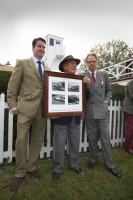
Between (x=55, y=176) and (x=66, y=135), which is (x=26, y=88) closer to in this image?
(x=66, y=135)

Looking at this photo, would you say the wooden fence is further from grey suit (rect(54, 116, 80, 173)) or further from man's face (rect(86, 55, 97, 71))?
man's face (rect(86, 55, 97, 71))

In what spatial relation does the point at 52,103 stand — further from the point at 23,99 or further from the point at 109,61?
the point at 109,61

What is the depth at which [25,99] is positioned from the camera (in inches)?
121

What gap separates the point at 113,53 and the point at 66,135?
29240mm

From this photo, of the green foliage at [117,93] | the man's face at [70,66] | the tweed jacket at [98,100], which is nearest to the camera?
the man's face at [70,66]

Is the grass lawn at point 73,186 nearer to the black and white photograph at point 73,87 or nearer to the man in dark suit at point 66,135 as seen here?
the man in dark suit at point 66,135

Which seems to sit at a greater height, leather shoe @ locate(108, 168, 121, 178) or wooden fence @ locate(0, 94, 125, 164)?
wooden fence @ locate(0, 94, 125, 164)

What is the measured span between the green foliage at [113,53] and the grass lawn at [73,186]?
27482mm

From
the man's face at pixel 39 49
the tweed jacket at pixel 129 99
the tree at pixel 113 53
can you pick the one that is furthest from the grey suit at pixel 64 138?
the tree at pixel 113 53

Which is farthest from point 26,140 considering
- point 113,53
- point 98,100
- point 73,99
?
point 113,53

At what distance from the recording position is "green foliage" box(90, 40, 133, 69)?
2990 cm

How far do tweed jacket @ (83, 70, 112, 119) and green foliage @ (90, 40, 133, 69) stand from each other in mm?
26913

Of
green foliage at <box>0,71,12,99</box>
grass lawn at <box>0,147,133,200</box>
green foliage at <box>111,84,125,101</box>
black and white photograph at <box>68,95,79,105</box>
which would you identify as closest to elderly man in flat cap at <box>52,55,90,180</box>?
grass lawn at <box>0,147,133,200</box>

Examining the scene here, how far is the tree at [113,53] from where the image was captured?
98.1ft
